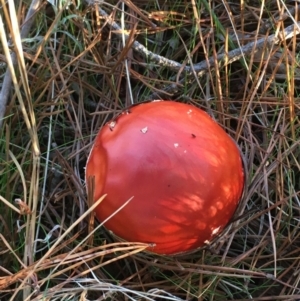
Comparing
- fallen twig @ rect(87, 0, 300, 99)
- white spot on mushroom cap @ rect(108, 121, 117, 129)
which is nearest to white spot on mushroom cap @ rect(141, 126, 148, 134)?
white spot on mushroom cap @ rect(108, 121, 117, 129)

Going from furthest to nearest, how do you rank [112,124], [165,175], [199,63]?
[199,63] < [112,124] < [165,175]

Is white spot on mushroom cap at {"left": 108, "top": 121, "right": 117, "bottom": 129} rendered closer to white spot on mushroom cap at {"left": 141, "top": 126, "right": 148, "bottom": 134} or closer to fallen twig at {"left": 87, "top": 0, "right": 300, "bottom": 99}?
white spot on mushroom cap at {"left": 141, "top": 126, "right": 148, "bottom": 134}

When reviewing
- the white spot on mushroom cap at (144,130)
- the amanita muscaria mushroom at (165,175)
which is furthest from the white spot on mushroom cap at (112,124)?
the white spot on mushroom cap at (144,130)

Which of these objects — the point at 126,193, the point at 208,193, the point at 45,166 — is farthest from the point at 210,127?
the point at 45,166

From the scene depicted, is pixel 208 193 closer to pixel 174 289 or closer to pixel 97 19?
pixel 174 289

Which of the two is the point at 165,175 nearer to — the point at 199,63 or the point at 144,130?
the point at 144,130

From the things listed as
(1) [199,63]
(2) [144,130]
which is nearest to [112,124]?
(2) [144,130]

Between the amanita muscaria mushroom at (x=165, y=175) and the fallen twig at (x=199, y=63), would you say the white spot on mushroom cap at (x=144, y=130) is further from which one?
the fallen twig at (x=199, y=63)

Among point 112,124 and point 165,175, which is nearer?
point 165,175
